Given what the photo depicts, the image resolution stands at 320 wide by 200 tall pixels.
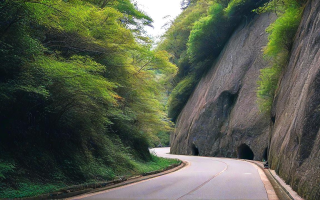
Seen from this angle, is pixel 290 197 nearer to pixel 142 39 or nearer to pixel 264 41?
pixel 142 39

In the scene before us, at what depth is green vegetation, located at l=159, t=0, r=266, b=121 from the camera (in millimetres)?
37906

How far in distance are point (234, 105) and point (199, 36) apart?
10.6m

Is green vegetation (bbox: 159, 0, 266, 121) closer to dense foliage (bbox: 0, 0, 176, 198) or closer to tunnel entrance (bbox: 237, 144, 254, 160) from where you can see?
tunnel entrance (bbox: 237, 144, 254, 160)

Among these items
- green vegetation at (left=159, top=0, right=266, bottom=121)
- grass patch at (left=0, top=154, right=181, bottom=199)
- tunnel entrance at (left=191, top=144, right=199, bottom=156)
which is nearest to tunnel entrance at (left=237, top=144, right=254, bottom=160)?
tunnel entrance at (left=191, top=144, right=199, bottom=156)

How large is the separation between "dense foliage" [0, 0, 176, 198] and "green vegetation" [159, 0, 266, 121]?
78.7 ft

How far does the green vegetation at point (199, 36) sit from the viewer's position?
37.9 meters

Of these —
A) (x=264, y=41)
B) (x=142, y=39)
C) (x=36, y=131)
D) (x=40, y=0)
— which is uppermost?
(x=264, y=41)

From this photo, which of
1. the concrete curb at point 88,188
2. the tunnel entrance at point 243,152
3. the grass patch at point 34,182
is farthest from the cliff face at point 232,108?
the grass patch at point 34,182

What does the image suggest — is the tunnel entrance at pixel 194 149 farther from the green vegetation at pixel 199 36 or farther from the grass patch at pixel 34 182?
the grass patch at pixel 34 182

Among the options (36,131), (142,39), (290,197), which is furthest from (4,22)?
(142,39)

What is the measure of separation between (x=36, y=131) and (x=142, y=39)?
1129cm

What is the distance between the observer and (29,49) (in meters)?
9.08

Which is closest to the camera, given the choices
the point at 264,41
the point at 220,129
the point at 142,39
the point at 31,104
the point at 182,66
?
the point at 31,104

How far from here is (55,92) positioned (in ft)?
34.8
